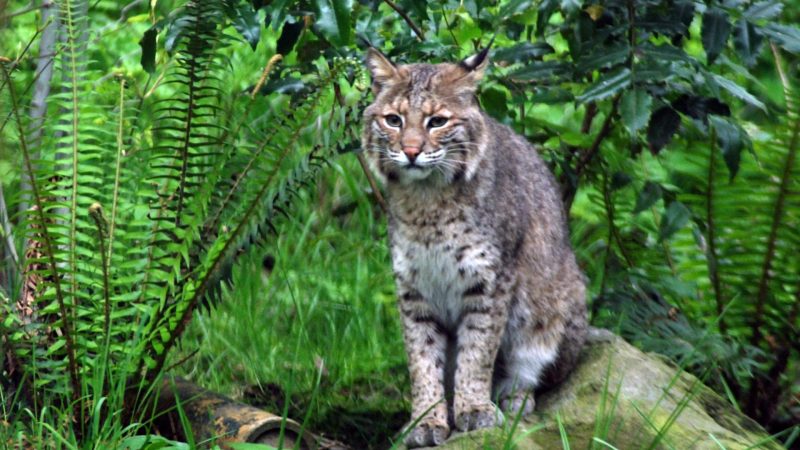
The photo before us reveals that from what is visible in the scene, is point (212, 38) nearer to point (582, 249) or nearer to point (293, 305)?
point (293, 305)

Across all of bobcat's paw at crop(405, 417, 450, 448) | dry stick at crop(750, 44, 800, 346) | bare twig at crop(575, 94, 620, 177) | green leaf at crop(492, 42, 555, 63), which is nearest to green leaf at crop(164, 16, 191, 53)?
green leaf at crop(492, 42, 555, 63)

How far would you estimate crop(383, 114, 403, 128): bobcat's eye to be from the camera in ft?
13.5

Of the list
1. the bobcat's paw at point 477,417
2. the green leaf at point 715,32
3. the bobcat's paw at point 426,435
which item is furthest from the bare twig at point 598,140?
the bobcat's paw at point 426,435

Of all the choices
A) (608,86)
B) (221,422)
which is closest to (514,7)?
(608,86)

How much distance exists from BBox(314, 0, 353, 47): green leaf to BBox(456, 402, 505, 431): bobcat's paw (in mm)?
1418

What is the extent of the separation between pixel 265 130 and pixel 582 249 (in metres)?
2.45

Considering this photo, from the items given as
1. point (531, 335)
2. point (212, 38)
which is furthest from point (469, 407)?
point (212, 38)

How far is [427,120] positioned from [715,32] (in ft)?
3.43

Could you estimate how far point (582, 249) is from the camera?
233 inches

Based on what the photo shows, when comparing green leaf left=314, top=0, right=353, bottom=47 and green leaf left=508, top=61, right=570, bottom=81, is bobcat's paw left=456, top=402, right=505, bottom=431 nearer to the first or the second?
green leaf left=508, top=61, right=570, bottom=81

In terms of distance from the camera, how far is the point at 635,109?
12.6 ft

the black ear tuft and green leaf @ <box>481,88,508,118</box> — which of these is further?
green leaf @ <box>481,88,508,118</box>

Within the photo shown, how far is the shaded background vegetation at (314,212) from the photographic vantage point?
375 cm

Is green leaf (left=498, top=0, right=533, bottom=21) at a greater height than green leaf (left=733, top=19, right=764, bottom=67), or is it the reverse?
green leaf (left=498, top=0, right=533, bottom=21)
